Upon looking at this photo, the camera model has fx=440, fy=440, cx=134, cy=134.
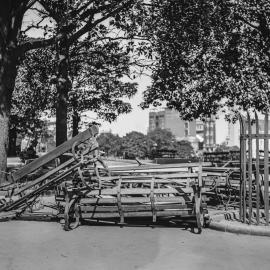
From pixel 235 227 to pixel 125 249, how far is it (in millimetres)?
2195

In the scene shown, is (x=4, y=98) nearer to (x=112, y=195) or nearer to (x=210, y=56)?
(x=112, y=195)

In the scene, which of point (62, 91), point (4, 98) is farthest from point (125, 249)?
point (62, 91)

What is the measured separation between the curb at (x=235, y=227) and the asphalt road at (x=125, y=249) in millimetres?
166

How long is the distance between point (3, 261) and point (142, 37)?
14.6m

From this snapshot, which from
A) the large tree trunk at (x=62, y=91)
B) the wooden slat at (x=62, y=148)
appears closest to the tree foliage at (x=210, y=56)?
the large tree trunk at (x=62, y=91)

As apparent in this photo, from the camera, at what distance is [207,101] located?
22.2m

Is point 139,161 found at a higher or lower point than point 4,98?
lower

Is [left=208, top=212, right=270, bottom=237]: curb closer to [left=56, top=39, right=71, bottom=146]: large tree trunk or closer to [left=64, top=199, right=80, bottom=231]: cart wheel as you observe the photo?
[left=64, top=199, right=80, bottom=231]: cart wheel

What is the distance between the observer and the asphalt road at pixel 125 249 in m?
5.58

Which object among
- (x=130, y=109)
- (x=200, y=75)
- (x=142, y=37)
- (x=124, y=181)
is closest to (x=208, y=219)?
(x=124, y=181)

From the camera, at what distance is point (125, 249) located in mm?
6434

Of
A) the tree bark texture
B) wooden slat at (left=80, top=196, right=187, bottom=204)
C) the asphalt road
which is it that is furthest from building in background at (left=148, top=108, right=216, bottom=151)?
the asphalt road

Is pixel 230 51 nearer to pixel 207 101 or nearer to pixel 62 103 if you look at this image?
pixel 207 101

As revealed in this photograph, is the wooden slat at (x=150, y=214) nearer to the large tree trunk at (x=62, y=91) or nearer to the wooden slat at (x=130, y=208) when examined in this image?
the wooden slat at (x=130, y=208)
